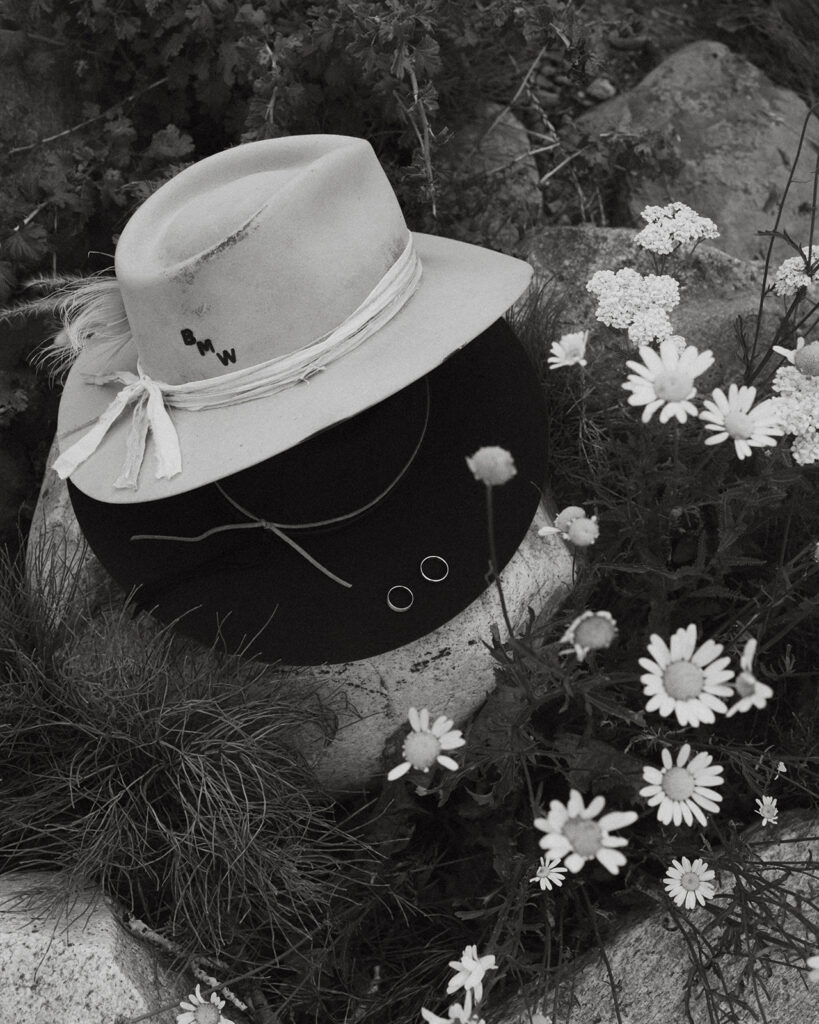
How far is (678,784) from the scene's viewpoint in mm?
1454

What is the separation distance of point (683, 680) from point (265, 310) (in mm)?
887

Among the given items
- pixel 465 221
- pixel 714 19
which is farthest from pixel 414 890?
pixel 714 19

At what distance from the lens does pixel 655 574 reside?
174 centimetres

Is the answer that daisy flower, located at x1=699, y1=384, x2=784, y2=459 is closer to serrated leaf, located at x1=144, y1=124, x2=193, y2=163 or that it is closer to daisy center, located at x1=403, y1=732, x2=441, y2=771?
daisy center, located at x1=403, y1=732, x2=441, y2=771

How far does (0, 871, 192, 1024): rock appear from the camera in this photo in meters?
1.75

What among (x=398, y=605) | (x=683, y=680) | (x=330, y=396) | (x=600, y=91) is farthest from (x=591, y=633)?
(x=600, y=91)

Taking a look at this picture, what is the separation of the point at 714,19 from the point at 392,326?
2405 mm

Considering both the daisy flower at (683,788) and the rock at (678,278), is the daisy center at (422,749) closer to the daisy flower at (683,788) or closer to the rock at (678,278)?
the daisy flower at (683,788)

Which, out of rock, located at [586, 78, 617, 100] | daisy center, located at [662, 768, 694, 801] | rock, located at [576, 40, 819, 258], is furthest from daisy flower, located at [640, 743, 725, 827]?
rock, located at [586, 78, 617, 100]

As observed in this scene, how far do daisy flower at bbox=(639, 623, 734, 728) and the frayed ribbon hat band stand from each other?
0.75m

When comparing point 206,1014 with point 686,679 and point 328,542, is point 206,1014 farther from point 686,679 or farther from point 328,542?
point 686,679

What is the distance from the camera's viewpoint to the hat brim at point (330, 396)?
5.55 ft

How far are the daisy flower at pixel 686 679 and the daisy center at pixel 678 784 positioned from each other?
17 centimetres

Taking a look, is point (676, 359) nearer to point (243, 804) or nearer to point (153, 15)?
point (243, 804)
